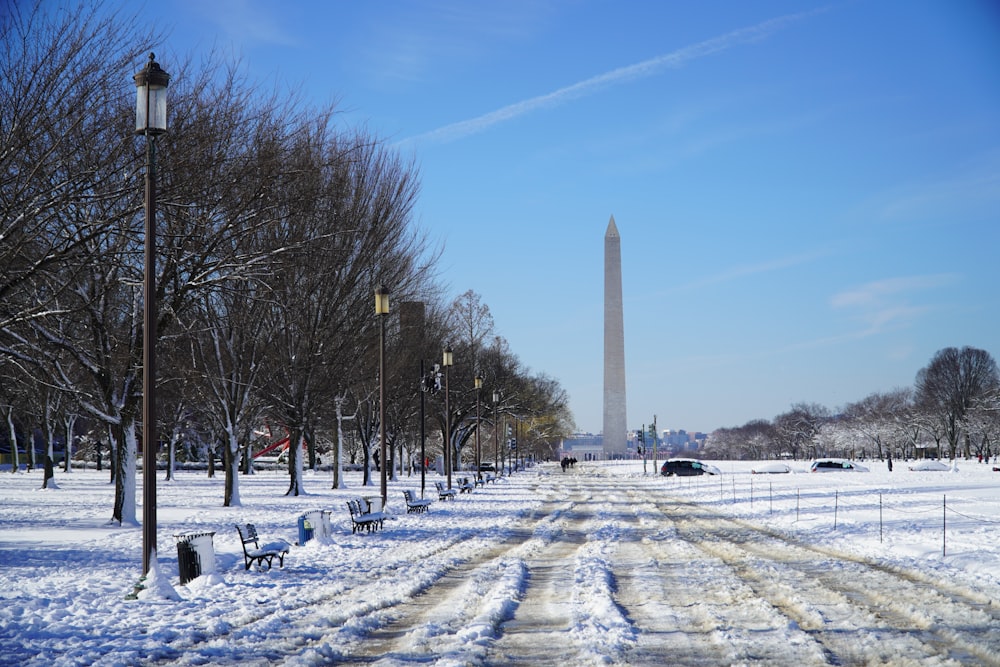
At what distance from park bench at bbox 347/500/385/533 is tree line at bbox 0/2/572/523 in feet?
18.4

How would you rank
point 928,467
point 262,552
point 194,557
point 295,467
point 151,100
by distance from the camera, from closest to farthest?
1. point 151,100
2. point 194,557
3. point 262,552
4. point 295,467
5. point 928,467

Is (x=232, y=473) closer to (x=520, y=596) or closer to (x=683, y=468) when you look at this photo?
(x=520, y=596)

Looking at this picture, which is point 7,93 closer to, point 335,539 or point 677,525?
point 335,539

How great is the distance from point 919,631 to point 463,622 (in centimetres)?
483

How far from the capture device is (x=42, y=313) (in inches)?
702

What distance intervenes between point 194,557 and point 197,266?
1041 cm

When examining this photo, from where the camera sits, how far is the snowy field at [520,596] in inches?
364

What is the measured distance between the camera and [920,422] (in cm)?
11200

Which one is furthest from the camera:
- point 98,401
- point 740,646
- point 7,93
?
point 98,401

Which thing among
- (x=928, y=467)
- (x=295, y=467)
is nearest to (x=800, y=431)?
(x=928, y=467)

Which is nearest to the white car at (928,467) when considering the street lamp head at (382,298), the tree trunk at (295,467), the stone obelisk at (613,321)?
the stone obelisk at (613,321)

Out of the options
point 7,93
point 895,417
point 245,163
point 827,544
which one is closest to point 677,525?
point 827,544

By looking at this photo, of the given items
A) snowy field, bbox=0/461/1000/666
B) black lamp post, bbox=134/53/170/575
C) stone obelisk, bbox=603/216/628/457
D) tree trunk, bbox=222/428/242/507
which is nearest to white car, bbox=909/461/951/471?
stone obelisk, bbox=603/216/628/457

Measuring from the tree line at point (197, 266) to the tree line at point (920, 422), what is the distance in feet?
225
